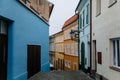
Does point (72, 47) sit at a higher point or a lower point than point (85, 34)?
lower

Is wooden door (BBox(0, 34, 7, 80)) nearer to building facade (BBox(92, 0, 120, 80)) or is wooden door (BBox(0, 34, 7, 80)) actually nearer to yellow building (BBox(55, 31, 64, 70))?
building facade (BBox(92, 0, 120, 80))

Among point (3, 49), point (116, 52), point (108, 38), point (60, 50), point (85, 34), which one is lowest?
point (60, 50)

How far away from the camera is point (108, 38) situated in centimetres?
1261

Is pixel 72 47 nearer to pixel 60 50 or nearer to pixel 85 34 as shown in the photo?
pixel 85 34

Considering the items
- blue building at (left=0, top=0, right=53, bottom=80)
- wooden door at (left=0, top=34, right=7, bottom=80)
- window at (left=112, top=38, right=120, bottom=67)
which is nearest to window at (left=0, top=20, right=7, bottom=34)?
blue building at (left=0, top=0, right=53, bottom=80)

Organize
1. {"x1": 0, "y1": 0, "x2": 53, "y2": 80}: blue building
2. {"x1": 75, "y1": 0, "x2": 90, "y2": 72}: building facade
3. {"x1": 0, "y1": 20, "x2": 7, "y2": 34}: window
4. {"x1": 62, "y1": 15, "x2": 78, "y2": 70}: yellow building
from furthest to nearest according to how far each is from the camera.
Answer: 1. {"x1": 62, "y1": 15, "x2": 78, "y2": 70}: yellow building
2. {"x1": 75, "y1": 0, "x2": 90, "y2": 72}: building facade
3. {"x1": 0, "y1": 0, "x2": 53, "y2": 80}: blue building
4. {"x1": 0, "y1": 20, "x2": 7, "y2": 34}: window

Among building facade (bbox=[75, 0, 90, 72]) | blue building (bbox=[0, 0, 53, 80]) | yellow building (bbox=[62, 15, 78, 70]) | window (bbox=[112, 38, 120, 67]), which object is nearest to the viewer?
blue building (bbox=[0, 0, 53, 80])

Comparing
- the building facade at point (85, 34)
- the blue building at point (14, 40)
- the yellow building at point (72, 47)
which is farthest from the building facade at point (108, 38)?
the yellow building at point (72, 47)

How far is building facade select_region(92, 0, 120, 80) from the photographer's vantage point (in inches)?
442

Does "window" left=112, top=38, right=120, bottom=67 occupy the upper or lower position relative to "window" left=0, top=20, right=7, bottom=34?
lower

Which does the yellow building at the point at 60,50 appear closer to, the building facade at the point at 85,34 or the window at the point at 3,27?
the building facade at the point at 85,34

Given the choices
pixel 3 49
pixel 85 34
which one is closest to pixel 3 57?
pixel 3 49

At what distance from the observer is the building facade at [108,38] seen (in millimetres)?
11234

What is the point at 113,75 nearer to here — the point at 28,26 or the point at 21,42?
the point at 21,42
